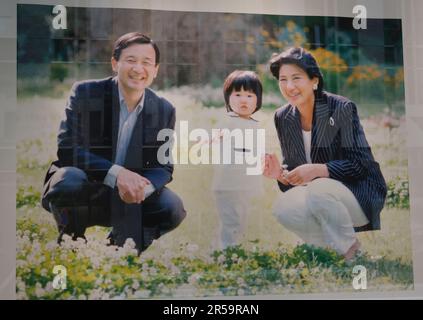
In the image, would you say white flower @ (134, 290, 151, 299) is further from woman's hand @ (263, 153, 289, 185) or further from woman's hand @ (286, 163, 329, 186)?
woman's hand @ (286, 163, 329, 186)

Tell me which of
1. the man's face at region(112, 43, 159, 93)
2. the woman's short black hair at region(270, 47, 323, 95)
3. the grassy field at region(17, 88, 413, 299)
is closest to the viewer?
the grassy field at region(17, 88, 413, 299)

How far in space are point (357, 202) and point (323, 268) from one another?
0.57 metres

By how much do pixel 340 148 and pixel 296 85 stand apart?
1.94 feet

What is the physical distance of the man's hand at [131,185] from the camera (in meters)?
4.07

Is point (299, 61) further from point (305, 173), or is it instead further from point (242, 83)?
point (305, 173)

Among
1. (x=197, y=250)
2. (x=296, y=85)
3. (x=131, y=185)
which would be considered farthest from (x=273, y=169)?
(x=131, y=185)

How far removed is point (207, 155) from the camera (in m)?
4.14

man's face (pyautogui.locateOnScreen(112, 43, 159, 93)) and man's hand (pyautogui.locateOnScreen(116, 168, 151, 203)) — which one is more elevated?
man's face (pyautogui.locateOnScreen(112, 43, 159, 93))

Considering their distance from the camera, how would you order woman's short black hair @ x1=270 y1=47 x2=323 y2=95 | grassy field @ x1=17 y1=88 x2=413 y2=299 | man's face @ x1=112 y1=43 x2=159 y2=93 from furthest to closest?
woman's short black hair @ x1=270 y1=47 x2=323 y2=95
man's face @ x1=112 y1=43 x2=159 y2=93
grassy field @ x1=17 y1=88 x2=413 y2=299

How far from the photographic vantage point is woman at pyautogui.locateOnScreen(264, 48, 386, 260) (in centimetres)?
420

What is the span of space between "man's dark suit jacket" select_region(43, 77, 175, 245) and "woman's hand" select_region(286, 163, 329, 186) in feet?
3.04

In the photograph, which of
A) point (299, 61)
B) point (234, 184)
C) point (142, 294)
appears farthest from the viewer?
point (299, 61)

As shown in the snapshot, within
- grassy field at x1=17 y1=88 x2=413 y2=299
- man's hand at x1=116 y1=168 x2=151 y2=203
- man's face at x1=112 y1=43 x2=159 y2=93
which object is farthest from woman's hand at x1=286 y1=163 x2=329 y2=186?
man's face at x1=112 y1=43 x2=159 y2=93

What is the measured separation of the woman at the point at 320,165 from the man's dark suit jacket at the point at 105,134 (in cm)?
86
